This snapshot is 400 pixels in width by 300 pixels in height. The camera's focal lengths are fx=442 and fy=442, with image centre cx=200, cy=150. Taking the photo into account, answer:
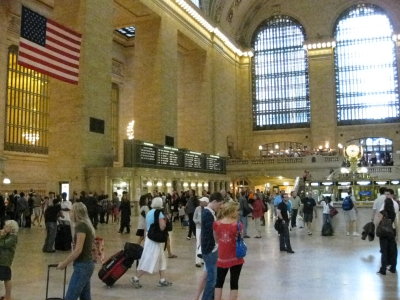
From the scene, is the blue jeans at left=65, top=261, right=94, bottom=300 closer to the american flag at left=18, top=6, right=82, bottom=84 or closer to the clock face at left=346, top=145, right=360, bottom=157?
the american flag at left=18, top=6, right=82, bottom=84

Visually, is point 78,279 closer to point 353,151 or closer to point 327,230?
point 327,230

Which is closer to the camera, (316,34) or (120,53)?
(120,53)

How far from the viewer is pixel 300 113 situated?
3931 cm

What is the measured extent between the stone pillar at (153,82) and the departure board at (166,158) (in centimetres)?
148

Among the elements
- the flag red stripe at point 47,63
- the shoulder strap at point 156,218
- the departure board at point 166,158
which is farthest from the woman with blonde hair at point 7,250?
the departure board at point 166,158

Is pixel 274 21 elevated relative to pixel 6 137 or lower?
elevated

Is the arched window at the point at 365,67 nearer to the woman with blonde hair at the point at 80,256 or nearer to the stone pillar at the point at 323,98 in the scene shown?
the stone pillar at the point at 323,98

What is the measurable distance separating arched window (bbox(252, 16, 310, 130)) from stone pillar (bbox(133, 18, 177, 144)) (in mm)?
16664

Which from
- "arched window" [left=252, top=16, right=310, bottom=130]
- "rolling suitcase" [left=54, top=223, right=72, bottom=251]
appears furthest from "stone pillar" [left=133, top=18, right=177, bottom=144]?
"arched window" [left=252, top=16, right=310, bottom=130]

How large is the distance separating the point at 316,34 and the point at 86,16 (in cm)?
2488

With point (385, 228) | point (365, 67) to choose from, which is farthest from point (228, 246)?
point (365, 67)

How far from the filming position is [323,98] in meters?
37.7

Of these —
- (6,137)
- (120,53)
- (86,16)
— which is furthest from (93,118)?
(120,53)

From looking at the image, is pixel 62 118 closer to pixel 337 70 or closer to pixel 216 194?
pixel 216 194
